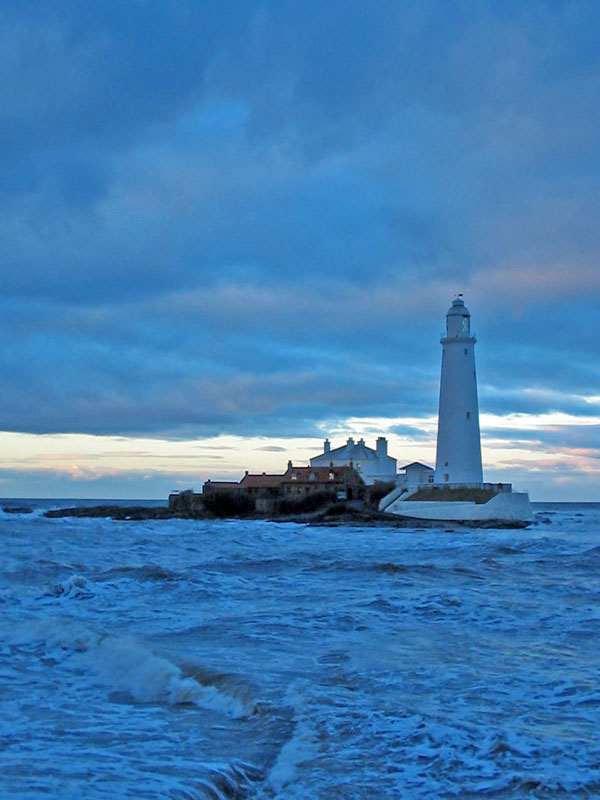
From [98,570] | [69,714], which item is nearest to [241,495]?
[98,570]

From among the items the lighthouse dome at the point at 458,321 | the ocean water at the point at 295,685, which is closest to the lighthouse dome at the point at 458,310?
the lighthouse dome at the point at 458,321

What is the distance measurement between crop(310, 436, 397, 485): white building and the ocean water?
101ft

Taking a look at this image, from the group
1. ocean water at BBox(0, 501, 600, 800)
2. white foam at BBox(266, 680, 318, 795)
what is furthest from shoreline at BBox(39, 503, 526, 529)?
white foam at BBox(266, 680, 318, 795)

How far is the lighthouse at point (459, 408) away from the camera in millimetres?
35969

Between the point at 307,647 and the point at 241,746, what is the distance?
10.7 ft

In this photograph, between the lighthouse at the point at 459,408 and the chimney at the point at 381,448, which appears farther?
the chimney at the point at 381,448

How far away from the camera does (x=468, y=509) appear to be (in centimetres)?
3488

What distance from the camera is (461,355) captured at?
3603 centimetres

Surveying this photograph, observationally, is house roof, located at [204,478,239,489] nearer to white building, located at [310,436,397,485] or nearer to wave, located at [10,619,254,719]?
white building, located at [310,436,397,485]

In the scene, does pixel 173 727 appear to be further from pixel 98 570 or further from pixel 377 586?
pixel 98 570

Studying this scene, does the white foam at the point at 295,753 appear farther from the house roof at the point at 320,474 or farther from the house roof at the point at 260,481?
the house roof at the point at 260,481

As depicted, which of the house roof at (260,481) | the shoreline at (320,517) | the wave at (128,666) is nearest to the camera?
the wave at (128,666)

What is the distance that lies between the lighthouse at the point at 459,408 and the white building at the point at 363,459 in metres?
9.22

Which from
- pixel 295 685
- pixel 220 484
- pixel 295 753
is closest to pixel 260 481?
pixel 220 484
